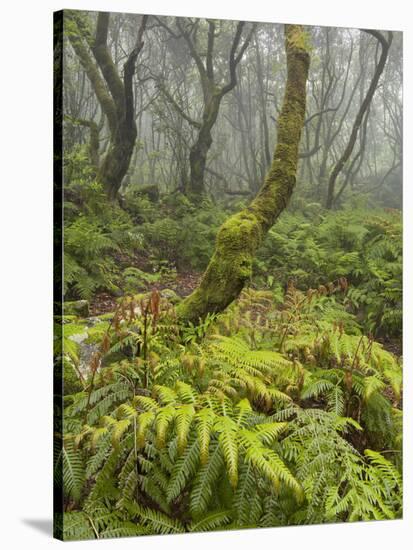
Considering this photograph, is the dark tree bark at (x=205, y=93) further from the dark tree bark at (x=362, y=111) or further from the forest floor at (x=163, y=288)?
the dark tree bark at (x=362, y=111)

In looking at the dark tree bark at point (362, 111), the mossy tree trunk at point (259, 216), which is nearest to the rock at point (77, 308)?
the mossy tree trunk at point (259, 216)

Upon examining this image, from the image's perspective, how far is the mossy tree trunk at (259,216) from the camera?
6.81 m

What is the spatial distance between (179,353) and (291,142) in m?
1.73

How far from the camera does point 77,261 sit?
6.32 m

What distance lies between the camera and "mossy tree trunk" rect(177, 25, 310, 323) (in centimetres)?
681

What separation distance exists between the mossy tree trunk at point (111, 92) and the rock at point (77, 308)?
734 millimetres

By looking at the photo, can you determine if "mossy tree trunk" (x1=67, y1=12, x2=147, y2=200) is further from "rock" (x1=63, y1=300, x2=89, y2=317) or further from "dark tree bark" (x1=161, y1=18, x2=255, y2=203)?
"rock" (x1=63, y1=300, x2=89, y2=317)

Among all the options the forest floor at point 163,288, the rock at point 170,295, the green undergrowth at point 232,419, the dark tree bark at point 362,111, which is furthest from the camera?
the dark tree bark at point 362,111

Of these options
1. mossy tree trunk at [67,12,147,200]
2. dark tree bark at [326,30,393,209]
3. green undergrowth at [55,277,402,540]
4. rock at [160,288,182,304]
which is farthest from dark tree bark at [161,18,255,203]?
dark tree bark at [326,30,393,209]

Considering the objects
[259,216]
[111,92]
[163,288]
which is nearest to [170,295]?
[163,288]

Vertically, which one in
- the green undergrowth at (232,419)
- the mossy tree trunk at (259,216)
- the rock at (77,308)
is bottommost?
the green undergrowth at (232,419)

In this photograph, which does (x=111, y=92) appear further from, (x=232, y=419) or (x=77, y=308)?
(x=232, y=419)

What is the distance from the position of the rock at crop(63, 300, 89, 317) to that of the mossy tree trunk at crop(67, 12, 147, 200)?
73cm

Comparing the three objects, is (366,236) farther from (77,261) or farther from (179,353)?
(77,261)
